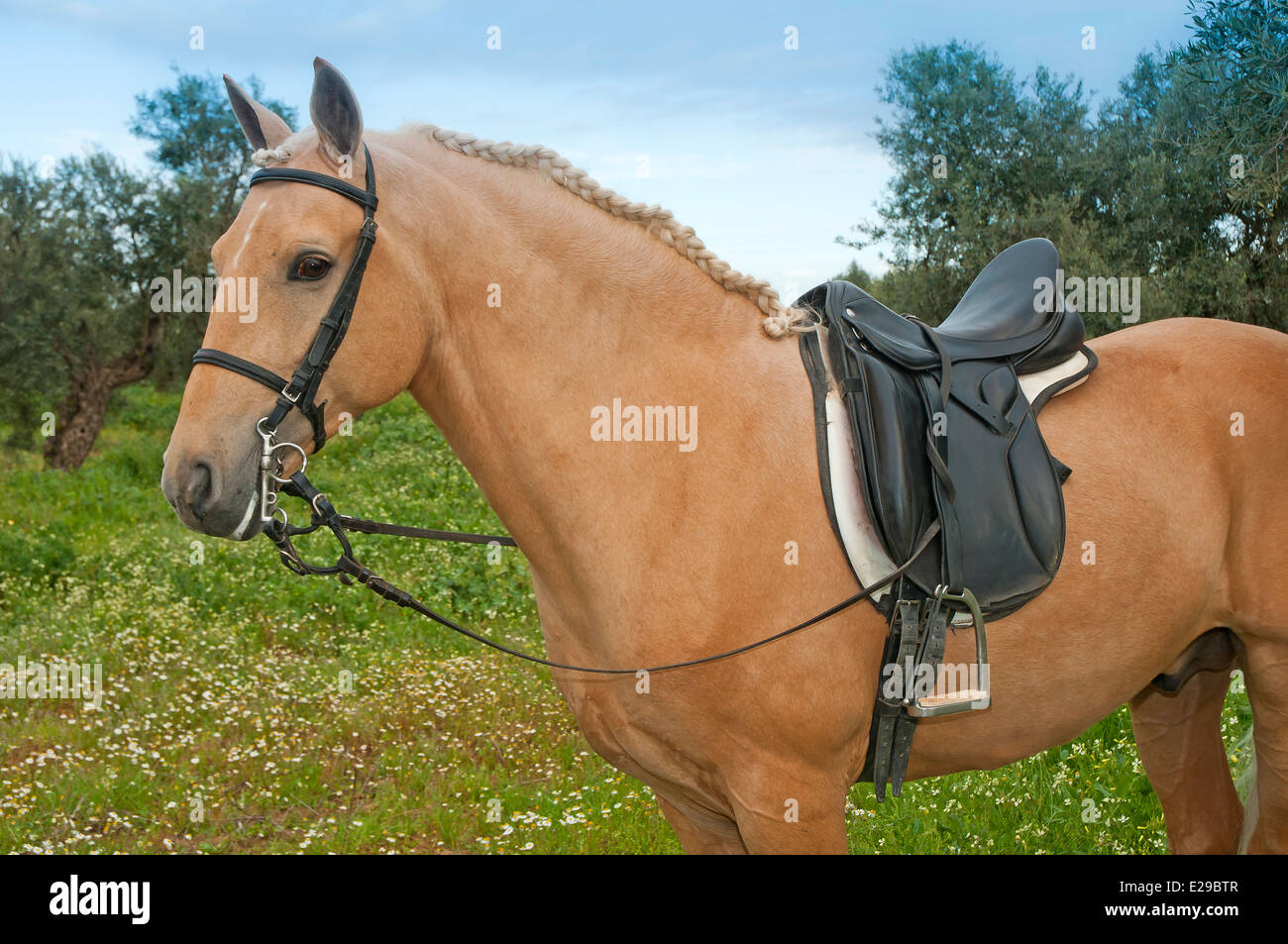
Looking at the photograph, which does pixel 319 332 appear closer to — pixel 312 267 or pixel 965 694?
pixel 312 267

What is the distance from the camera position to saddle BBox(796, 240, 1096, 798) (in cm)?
271

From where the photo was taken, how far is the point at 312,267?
2404 millimetres

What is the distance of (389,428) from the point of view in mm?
16734

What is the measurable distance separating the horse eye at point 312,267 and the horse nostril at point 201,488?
55 cm

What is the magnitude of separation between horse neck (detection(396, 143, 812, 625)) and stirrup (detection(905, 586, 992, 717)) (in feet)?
2.15

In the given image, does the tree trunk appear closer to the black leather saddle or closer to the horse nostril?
the horse nostril

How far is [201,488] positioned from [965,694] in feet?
7.47

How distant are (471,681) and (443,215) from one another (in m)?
4.72

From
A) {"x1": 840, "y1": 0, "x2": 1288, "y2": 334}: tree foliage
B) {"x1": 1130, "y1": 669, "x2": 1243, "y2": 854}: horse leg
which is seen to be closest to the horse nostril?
{"x1": 1130, "y1": 669, "x2": 1243, "y2": 854}: horse leg

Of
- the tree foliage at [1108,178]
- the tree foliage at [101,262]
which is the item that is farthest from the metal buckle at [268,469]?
the tree foliage at [101,262]

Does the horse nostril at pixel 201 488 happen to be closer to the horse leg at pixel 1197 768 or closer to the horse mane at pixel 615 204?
the horse mane at pixel 615 204

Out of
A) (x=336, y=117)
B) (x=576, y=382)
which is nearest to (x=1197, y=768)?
(x=576, y=382)
